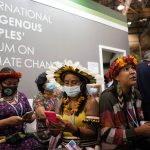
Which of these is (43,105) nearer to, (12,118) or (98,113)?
(12,118)

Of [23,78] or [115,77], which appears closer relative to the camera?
[115,77]

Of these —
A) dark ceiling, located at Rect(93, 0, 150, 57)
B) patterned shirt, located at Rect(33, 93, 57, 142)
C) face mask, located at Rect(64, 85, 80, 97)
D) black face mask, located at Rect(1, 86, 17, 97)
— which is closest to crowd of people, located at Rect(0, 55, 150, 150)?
face mask, located at Rect(64, 85, 80, 97)

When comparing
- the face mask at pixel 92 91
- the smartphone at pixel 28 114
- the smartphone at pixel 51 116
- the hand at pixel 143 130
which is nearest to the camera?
the hand at pixel 143 130

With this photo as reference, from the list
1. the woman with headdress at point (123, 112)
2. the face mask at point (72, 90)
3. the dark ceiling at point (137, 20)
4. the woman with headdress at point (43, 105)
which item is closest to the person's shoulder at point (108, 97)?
the woman with headdress at point (123, 112)

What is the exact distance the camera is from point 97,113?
232 cm

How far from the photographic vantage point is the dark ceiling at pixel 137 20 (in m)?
10.6

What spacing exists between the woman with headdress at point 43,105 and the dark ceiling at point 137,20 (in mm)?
5920

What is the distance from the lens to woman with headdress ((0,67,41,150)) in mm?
2975

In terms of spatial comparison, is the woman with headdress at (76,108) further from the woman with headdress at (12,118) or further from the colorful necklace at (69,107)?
the woman with headdress at (12,118)

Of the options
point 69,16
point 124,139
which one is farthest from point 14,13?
point 124,139

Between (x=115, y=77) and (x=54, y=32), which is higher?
(x=54, y=32)

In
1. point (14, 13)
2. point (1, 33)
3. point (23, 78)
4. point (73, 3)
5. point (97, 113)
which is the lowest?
point (97, 113)

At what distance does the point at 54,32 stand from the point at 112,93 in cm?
308

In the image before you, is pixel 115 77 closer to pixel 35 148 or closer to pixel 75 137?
pixel 75 137
